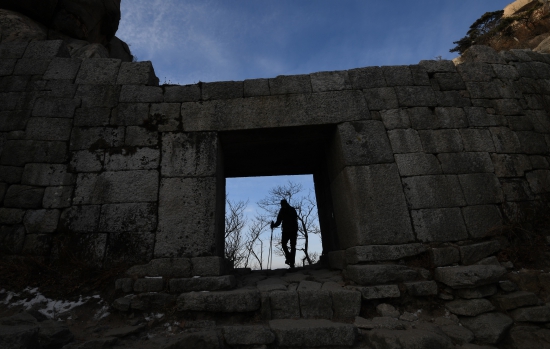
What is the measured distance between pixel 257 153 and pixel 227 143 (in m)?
0.77

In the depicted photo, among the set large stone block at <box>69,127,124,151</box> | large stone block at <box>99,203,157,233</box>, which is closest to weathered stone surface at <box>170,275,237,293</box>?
large stone block at <box>99,203,157,233</box>

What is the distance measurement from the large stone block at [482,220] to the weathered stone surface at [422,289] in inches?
40.6

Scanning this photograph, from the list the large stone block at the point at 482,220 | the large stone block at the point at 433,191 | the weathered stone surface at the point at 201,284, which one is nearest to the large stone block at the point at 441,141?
the large stone block at the point at 433,191

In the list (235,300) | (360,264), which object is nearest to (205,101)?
(235,300)

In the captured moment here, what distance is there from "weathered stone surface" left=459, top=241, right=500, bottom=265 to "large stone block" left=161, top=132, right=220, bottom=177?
3422 mm

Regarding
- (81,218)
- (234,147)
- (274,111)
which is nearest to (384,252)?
(274,111)

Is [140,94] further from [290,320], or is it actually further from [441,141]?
[441,141]

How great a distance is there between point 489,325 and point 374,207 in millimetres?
1660

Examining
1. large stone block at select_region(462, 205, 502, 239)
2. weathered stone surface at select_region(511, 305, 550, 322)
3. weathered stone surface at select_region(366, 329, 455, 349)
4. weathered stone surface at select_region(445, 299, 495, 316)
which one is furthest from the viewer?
large stone block at select_region(462, 205, 502, 239)

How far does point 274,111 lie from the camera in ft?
14.4

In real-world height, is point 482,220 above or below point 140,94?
below

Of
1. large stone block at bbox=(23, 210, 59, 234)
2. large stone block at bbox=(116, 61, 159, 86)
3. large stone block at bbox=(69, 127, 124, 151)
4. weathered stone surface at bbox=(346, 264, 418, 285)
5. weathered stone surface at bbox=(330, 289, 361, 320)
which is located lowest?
weathered stone surface at bbox=(330, 289, 361, 320)

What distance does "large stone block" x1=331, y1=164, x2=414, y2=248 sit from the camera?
3.72 m

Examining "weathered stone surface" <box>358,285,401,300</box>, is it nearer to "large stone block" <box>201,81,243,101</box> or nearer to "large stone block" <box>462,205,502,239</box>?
"large stone block" <box>462,205,502,239</box>
